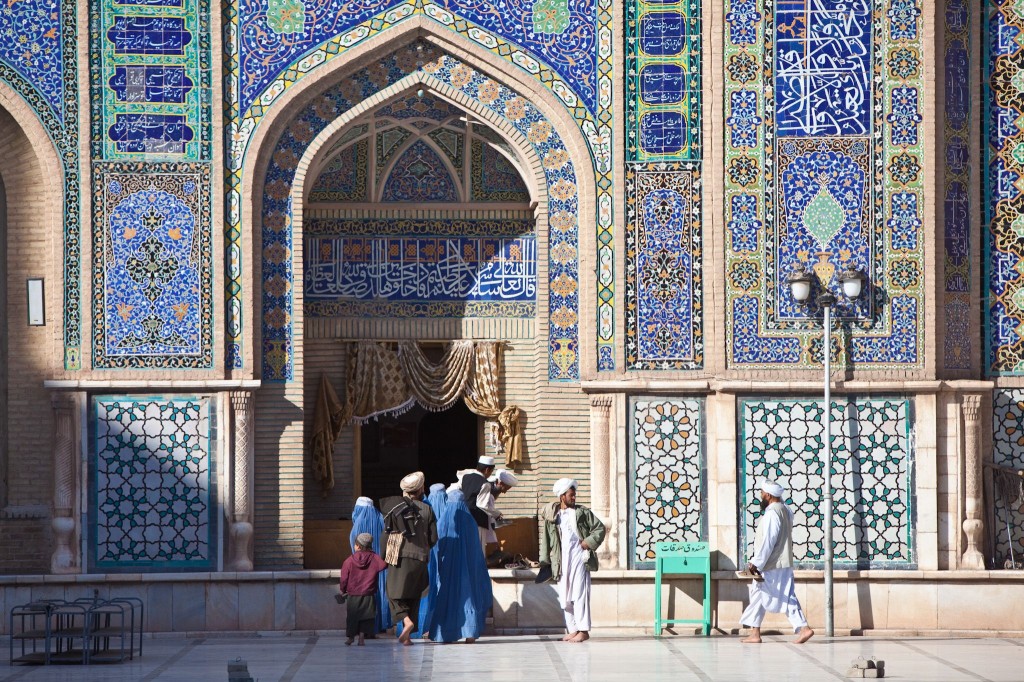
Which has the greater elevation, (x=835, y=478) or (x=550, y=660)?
(x=835, y=478)

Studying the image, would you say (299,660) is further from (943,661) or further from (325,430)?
(943,661)

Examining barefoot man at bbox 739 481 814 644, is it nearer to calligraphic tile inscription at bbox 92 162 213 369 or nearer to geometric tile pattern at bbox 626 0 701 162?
geometric tile pattern at bbox 626 0 701 162

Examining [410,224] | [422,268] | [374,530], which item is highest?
[410,224]

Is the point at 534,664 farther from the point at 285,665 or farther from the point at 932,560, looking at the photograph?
the point at 932,560

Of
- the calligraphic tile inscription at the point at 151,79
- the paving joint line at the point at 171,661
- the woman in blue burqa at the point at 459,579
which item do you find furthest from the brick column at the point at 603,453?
the calligraphic tile inscription at the point at 151,79

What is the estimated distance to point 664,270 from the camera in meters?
13.0

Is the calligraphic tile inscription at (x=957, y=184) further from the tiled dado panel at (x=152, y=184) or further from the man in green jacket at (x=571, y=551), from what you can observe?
the tiled dado panel at (x=152, y=184)

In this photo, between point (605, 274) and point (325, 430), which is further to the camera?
point (325, 430)

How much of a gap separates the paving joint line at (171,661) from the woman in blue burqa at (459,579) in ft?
5.63

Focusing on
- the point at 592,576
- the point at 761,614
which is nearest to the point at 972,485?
the point at 761,614

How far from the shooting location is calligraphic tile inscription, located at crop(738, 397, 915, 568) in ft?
42.0

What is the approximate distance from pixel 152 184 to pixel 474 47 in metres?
2.70

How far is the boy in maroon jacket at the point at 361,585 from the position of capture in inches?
470

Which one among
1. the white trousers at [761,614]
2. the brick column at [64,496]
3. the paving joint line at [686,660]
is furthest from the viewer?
the brick column at [64,496]
